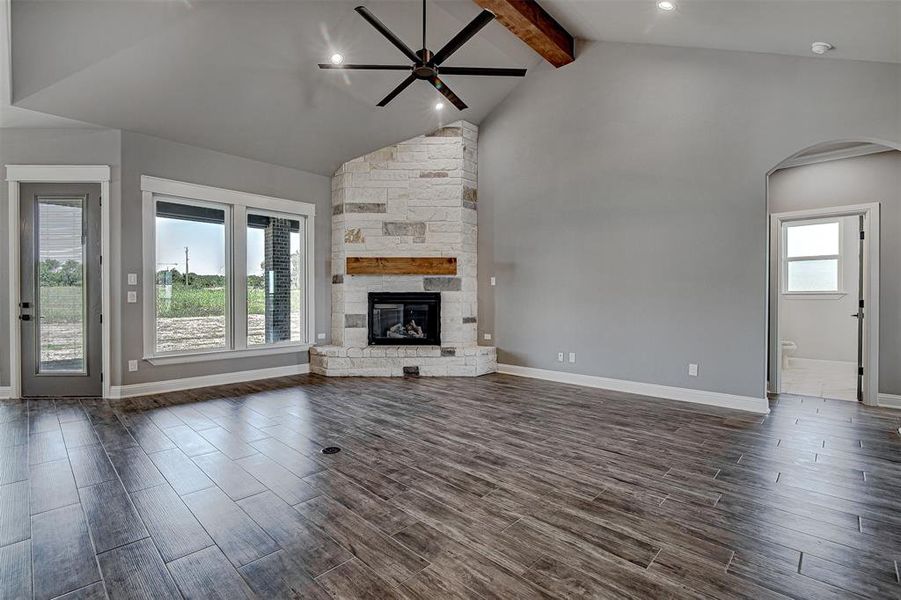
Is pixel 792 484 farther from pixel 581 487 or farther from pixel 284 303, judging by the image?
pixel 284 303

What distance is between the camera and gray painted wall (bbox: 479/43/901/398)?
405 cm

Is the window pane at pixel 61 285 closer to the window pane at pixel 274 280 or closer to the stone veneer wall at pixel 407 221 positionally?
the window pane at pixel 274 280

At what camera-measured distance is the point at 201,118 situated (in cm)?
471

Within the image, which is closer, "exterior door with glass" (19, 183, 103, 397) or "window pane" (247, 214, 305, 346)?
"exterior door with glass" (19, 183, 103, 397)

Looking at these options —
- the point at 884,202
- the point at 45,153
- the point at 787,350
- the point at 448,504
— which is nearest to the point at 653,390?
the point at 884,202

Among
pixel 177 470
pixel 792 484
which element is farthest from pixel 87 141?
pixel 792 484

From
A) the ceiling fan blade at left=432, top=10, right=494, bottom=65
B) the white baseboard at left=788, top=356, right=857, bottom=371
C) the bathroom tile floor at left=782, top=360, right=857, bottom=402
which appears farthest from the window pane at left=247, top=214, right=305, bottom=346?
the white baseboard at left=788, top=356, right=857, bottom=371

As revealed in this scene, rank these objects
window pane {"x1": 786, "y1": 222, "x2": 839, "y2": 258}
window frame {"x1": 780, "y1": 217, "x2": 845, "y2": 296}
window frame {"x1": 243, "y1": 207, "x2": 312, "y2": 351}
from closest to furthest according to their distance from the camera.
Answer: window frame {"x1": 243, "y1": 207, "x2": 312, "y2": 351}, window frame {"x1": 780, "y1": 217, "x2": 845, "y2": 296}, window pane {"x1": 786, "y1": 222, "x2": 839, "y2": 258}

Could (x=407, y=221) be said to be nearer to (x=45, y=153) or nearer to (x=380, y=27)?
(x=380, y=27)

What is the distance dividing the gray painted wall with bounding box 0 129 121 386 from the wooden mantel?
2779 millimetres

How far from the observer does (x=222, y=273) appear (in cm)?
551

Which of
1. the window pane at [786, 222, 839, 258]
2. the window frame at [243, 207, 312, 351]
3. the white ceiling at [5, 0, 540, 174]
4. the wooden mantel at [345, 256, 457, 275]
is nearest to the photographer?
the white ceiling at [5, 0, 540, 174]

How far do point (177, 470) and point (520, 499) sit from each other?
2197mm

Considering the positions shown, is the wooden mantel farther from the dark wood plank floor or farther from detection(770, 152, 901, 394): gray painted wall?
detection(770, 152, 901, 394): gray painted wall
